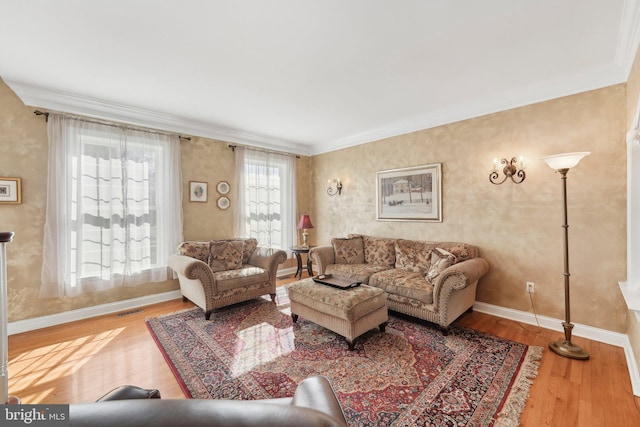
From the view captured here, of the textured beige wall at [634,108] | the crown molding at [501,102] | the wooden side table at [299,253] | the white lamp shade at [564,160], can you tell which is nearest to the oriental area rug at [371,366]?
the textured beige wall at [634,108]

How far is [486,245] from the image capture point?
10.8 feet

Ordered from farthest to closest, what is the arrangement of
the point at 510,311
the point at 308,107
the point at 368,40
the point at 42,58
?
1. the point at 308,107
2. the point at 510,311
3. the point at 42,58
4. the point at 368,40

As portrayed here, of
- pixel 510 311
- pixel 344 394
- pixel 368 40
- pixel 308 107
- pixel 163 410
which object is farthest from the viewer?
pixel 308 107

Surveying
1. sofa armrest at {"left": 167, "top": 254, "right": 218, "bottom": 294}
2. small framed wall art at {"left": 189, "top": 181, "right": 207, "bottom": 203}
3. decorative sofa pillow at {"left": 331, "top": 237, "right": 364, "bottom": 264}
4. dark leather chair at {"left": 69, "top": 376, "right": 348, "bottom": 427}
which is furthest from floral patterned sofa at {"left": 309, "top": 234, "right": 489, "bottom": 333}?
dark leather chair at {"left": 69, "top": 376, "right": 348, "bottom": 427}

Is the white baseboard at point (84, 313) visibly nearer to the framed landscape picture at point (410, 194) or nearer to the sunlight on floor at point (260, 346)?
the sunlight on floor at point (260, 346)

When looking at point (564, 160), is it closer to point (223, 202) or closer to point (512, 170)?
point (512, 170)

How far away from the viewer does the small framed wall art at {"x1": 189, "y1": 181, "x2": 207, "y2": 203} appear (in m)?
4.03

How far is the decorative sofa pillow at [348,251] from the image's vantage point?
410 cm

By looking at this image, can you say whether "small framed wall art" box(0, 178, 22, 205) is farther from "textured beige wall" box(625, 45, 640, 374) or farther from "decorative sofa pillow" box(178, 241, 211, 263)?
"textured beige wall" box(625, 45, 640, 374)

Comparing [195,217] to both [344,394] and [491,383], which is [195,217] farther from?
[491,383]

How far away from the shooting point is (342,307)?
243cm

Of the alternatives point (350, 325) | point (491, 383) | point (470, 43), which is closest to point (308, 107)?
point (470, 43)

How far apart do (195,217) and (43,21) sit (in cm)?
262

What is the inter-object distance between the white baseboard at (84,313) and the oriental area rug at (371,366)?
83cm
